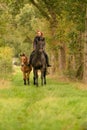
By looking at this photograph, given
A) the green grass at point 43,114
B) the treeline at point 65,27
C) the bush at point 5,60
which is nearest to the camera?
the green grass at point 43,114

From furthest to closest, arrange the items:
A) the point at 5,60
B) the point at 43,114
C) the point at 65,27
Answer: the point at 5,60 → the point at 65,27 → the point at 43,114

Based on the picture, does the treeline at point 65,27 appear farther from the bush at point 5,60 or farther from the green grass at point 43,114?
the green grass at point 43,114

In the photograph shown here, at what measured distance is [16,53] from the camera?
99.8 m

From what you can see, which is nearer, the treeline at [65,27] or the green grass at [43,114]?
the green grass at [43,114]

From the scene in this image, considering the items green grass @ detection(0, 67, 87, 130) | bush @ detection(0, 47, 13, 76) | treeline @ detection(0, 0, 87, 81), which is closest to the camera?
green grass @ detection(0, 67, 87, 130)

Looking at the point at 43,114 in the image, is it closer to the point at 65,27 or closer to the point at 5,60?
the point at 65,27

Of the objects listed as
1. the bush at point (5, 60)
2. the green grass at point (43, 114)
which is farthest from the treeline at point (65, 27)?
the green grass at point (43, 114)

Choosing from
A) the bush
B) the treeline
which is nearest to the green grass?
the treeline

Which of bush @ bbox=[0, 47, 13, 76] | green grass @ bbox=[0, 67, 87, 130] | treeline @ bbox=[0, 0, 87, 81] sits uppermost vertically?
treeline @ bbox=[0, 0, 87, 81]

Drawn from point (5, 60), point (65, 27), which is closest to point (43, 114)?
point (65, 27)

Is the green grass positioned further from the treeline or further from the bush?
the bush

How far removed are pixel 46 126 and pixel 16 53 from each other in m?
88.3

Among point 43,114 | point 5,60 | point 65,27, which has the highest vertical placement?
point 65,27

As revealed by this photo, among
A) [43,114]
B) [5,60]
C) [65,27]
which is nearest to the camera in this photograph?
[43,114]
